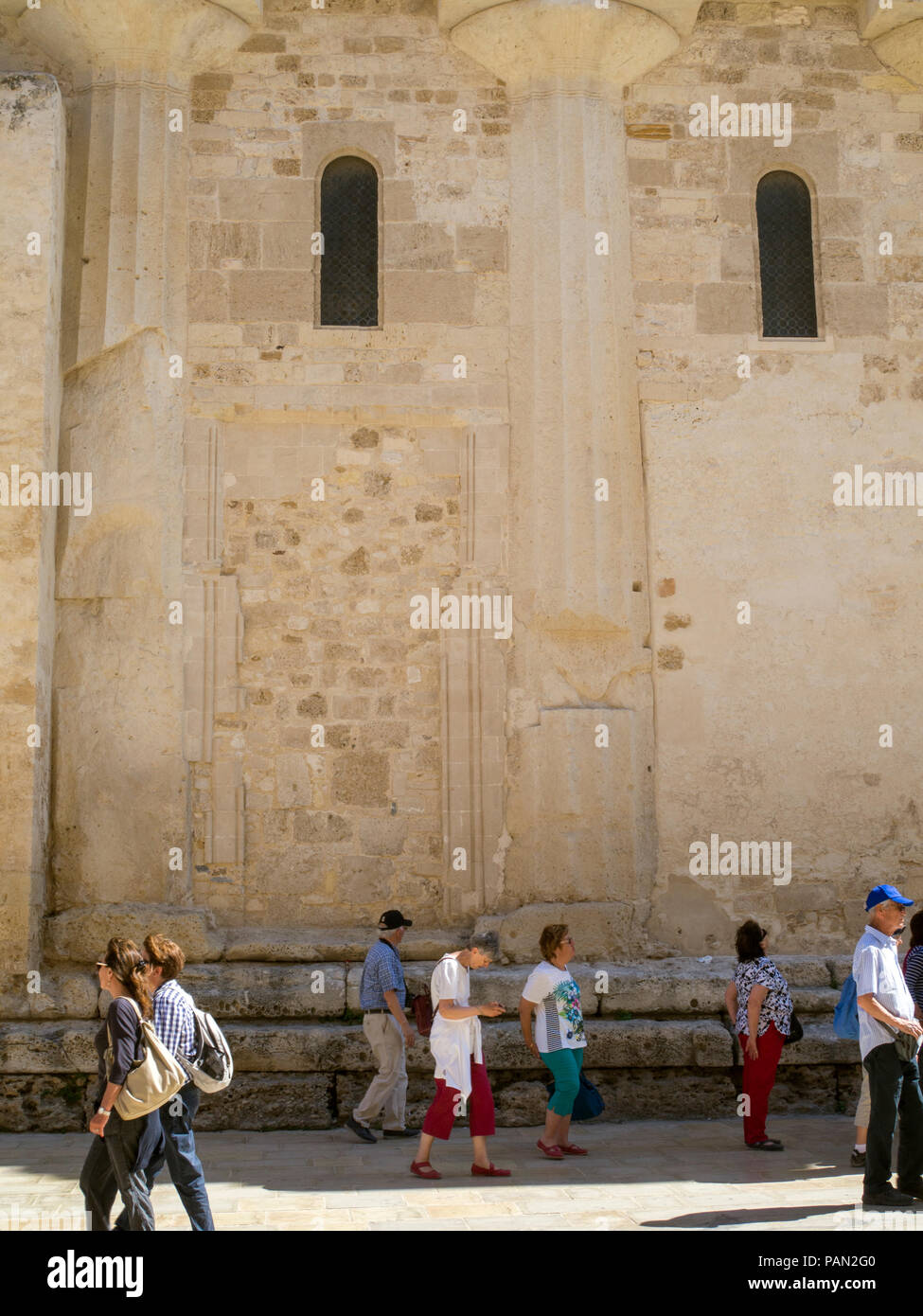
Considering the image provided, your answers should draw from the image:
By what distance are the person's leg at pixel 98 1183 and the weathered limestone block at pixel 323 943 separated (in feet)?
14.0

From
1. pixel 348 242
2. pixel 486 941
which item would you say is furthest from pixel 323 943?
pixel 348 242

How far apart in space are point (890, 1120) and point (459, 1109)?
231cm

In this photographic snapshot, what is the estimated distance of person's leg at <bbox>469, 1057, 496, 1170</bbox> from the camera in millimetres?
7594

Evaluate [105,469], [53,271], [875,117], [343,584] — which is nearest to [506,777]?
[343,584]

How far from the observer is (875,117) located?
11438 mm

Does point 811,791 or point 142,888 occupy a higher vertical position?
point 811,791

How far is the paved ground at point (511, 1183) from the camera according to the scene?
658 cm

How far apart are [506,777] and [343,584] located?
6.09 feet

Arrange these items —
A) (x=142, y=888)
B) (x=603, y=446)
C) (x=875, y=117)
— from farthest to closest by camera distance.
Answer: (x=875, y=117) < (x=603, y=446) < (x=142, y=888)

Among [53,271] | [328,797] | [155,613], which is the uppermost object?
[53,271]

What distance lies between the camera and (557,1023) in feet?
25.8

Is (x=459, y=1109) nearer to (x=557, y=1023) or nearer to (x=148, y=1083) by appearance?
(x=557, y=1023)

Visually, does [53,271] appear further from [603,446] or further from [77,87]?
[603,446]

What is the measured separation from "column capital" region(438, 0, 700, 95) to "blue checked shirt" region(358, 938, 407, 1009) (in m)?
6.81
